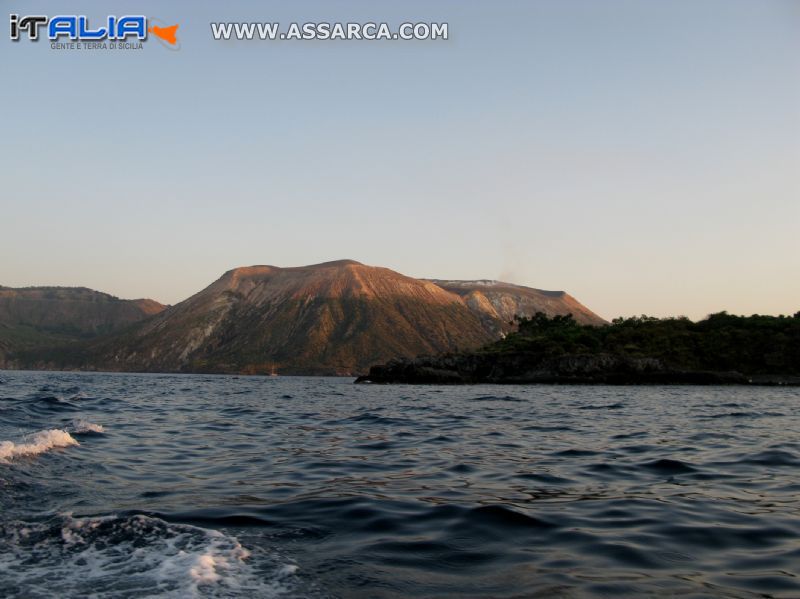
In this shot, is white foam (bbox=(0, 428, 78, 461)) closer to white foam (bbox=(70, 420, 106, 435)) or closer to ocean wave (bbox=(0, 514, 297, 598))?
white foam (bbox=(70, 420, 106, 435))

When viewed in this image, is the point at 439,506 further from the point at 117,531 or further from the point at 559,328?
the point at 559,328

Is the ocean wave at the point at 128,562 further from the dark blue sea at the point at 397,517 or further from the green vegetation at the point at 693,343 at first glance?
the green vegetation at the point at 693,343

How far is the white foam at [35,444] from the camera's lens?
14.5 meters

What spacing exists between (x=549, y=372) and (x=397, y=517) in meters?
109

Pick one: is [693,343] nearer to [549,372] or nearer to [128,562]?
[549,372]

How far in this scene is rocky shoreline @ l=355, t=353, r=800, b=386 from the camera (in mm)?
99312

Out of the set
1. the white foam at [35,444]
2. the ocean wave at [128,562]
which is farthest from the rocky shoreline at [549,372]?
the ocean wave at [128,562]

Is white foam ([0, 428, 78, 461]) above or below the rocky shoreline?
above

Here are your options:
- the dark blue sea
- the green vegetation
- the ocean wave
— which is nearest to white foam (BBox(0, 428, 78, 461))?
the dark blue sea

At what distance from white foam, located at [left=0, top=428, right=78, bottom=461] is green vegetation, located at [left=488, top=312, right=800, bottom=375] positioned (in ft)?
361

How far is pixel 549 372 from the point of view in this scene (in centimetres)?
11500

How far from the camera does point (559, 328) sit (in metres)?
152

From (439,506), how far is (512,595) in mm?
4398

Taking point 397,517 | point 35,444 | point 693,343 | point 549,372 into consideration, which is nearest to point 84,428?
point 35,444
